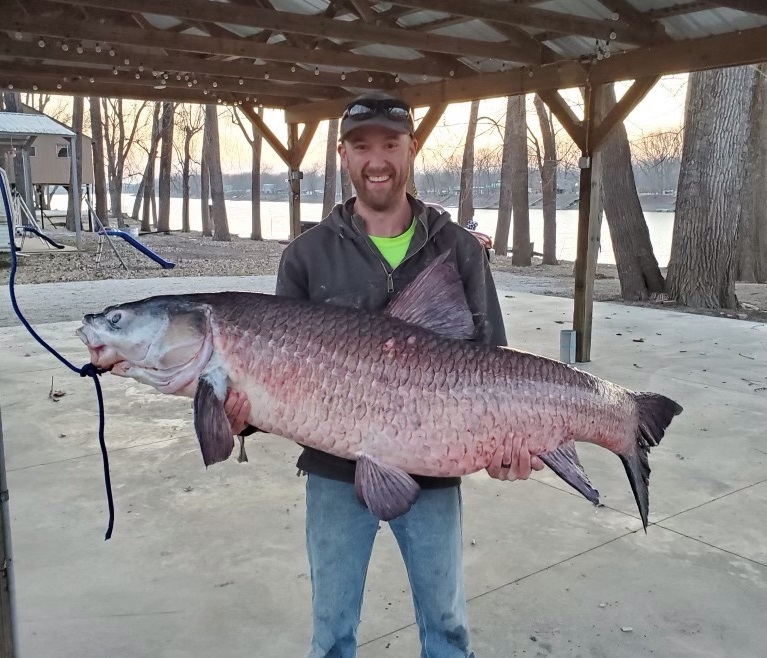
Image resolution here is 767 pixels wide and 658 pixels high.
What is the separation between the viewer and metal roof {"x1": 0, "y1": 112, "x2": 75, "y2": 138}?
872 inches

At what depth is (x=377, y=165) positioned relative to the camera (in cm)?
221

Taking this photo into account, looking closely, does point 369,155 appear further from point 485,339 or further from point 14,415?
point 14,415

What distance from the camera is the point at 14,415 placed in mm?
5859

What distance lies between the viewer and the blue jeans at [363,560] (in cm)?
218

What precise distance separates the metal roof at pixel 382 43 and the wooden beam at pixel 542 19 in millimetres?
10

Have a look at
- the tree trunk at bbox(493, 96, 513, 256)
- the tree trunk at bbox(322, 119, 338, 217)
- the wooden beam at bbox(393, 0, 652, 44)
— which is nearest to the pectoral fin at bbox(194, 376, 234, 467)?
the wooden beam at bbox(393, 0, 652, 44)

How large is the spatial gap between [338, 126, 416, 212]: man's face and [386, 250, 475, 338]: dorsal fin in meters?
0.27

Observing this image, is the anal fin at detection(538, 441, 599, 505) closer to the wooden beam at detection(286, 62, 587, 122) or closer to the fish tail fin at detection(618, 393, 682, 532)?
the fish tail fin at detection(618, 393, 682, 532)

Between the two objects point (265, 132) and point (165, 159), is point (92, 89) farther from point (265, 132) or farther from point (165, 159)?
point (165, 159)

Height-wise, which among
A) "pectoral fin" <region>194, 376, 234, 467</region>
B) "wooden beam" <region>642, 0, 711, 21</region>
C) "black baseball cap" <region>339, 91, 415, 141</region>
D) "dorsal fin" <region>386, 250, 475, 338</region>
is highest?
"wooden beam" <region>642, 0, 711, 21</region>

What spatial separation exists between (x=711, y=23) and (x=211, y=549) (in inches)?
232

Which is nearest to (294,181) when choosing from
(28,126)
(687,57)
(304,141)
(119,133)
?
(304,141)

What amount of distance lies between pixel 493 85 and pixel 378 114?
22.6 ft

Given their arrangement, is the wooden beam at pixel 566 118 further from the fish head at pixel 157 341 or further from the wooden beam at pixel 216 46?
the fish head at pixel 157 341
